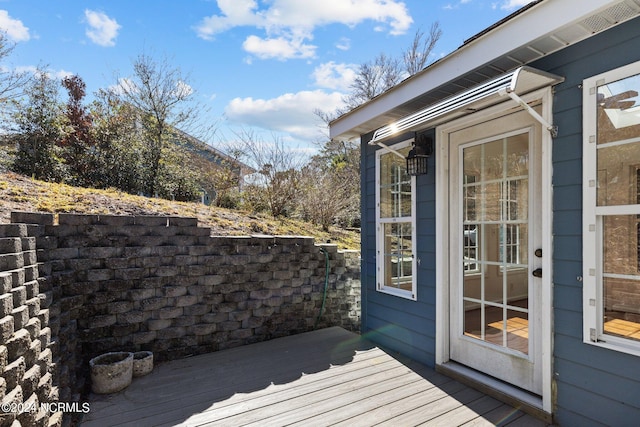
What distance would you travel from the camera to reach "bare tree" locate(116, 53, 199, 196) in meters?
7.13

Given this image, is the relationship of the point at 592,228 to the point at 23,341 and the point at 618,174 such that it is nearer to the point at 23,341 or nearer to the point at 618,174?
the point at 618,174

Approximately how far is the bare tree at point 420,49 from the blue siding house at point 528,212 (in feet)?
33.7

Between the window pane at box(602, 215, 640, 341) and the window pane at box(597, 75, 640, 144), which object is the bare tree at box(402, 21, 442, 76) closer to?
the window pane at box(597, 75, 640, 144)

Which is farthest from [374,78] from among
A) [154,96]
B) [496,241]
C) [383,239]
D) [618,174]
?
[618,174]

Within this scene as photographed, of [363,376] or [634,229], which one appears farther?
[363,376]

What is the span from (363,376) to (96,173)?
263 inches

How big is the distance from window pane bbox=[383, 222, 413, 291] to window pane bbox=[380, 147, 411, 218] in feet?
0.50

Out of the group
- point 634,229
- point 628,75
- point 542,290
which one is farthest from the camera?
point 542,290

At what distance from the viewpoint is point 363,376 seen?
9.29 ft

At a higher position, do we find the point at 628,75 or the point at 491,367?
the point at 628,75

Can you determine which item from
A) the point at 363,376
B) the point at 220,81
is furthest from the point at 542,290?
the point at 220,81

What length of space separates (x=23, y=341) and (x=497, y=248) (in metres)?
3.11

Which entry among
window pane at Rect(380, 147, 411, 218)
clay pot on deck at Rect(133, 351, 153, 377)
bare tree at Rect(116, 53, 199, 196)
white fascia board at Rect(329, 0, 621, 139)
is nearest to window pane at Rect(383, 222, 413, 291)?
window pane at Rect(380, 147, 411, 218)

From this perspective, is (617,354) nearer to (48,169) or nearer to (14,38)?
(48,169)
